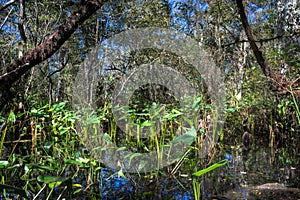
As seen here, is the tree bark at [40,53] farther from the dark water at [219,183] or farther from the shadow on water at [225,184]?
the shadow on water at [225,184]

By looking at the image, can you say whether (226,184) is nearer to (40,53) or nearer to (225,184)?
(225,184)

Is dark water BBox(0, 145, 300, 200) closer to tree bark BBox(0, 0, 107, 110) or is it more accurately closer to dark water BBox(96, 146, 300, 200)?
dark water BBox(96, 146, 300, 200)

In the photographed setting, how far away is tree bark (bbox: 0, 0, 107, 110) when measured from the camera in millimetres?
1889

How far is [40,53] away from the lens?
197 centimetres

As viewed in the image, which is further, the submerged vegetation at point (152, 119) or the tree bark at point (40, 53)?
the tree bark at point (40, 53)

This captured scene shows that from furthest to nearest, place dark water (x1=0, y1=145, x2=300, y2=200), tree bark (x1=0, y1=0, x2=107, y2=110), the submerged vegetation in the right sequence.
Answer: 1. tree bark (x1=0, y1=0, x2=107, y2=110)
2. the submerged vegetation
3. dark water (x1=0, y1=145, x2=300, y2=200)

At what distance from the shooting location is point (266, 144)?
3.74 meters

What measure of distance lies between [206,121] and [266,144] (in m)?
1.27

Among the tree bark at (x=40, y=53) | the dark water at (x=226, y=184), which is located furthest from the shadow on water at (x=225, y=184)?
the tree bark at (x=40, y=53)

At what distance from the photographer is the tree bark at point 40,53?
1889 millimetres

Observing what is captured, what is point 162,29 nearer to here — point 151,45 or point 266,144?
point 151,45

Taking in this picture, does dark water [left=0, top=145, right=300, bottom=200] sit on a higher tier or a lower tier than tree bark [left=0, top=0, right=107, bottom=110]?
lower

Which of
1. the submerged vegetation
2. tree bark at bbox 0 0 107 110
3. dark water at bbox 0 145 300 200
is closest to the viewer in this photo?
dark water at bbox 0 145 300 200

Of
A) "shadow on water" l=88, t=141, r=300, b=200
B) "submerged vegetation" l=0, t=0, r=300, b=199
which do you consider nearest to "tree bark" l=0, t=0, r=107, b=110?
"submerged vegetation" l=0, t=0, r=300, b=199
